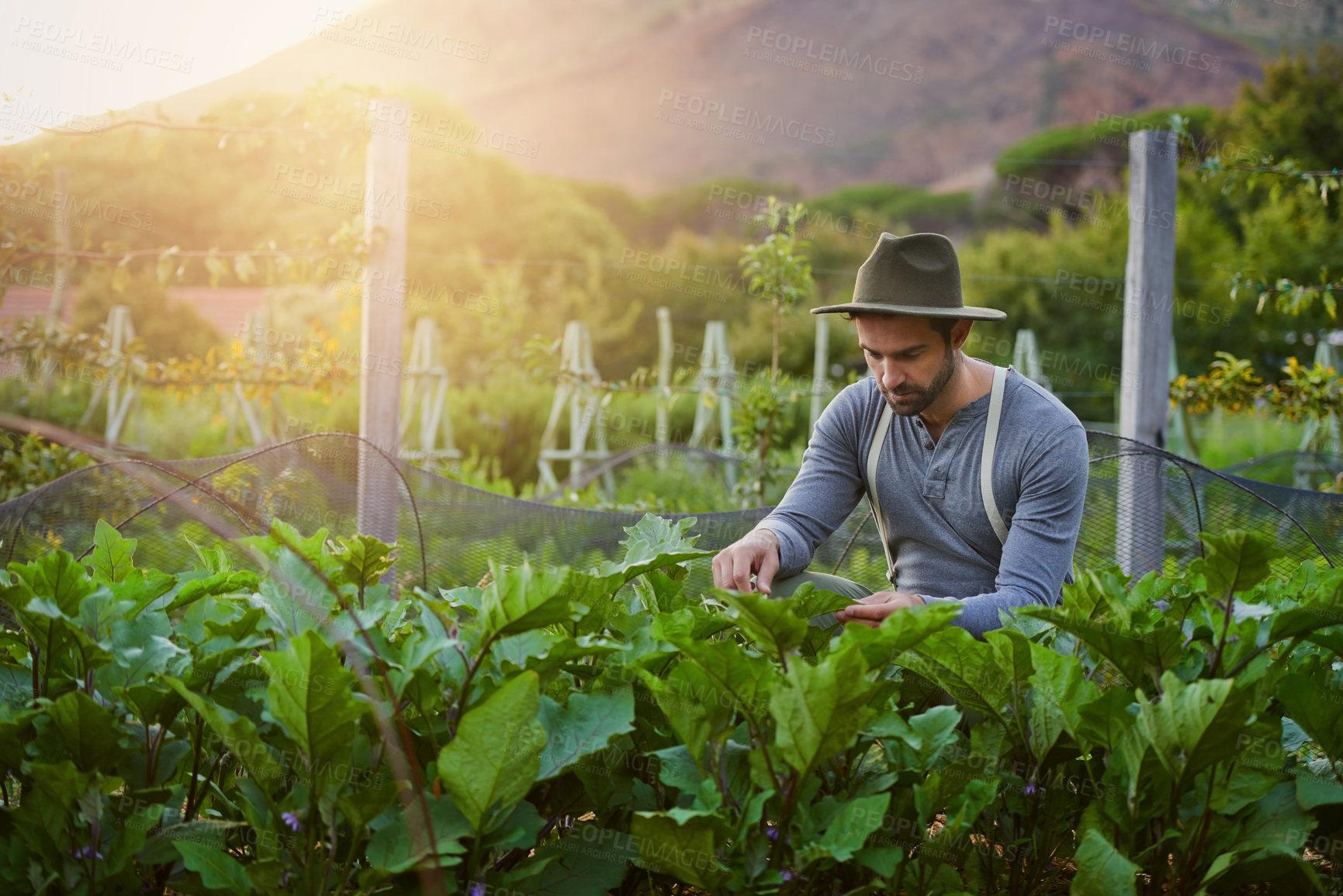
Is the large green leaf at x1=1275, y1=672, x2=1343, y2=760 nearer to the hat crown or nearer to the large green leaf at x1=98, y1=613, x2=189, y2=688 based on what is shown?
the hat crown

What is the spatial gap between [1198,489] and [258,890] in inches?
126

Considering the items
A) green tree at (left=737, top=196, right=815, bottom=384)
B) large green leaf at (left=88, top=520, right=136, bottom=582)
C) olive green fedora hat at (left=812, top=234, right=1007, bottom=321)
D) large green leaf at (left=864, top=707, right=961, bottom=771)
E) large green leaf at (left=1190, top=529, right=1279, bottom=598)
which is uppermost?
green tree at (left=737, top=196, right=815, bottom=384)

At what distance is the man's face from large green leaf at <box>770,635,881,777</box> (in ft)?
3.78

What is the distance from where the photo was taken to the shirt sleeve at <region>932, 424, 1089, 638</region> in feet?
6.12

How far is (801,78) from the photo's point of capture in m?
51.4

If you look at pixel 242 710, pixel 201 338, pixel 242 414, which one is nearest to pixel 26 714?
pixel 242 710

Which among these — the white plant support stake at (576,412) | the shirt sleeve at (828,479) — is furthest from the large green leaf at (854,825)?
the white plant support stake at (576,412)

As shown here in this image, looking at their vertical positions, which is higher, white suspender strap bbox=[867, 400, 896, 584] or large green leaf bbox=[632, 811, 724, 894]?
white suspender strap bbox=[867, 400, 896, 584]

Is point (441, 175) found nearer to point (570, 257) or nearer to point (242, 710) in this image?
point (570, 257)

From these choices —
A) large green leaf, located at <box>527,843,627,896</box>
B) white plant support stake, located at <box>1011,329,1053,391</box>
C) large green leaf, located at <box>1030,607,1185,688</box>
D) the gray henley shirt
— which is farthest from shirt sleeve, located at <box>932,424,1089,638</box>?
white plant support stake, located at <box>1011,329,1053,391</box>

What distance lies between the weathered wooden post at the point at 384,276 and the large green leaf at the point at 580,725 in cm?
290

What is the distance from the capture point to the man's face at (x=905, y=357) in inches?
79.7

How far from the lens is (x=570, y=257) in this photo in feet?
62.8

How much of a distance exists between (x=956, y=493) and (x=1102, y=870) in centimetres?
120
